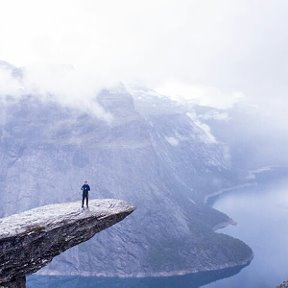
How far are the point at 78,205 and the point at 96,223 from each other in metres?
3.05

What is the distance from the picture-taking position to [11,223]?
1757 inches

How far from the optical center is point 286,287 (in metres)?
117

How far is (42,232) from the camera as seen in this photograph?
1784 inches

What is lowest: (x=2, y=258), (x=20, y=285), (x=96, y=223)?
(x=20, y=285)

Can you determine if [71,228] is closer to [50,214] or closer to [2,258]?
[50,214]

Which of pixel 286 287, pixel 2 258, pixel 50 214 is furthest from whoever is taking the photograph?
pixel 286 287

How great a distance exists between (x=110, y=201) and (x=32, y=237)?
10933 mm

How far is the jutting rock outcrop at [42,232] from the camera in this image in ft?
144

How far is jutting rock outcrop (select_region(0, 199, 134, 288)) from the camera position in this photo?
4397 cm

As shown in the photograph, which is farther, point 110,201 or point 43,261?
point 110,201

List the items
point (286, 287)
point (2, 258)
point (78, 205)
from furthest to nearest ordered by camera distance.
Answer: point (286, 287)
point (78, 205)
point (2, 258)

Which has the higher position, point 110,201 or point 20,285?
point 110,201

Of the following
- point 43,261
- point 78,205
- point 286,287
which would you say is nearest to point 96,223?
point 78,205

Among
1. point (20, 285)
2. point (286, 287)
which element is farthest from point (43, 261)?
point (286, 287)
